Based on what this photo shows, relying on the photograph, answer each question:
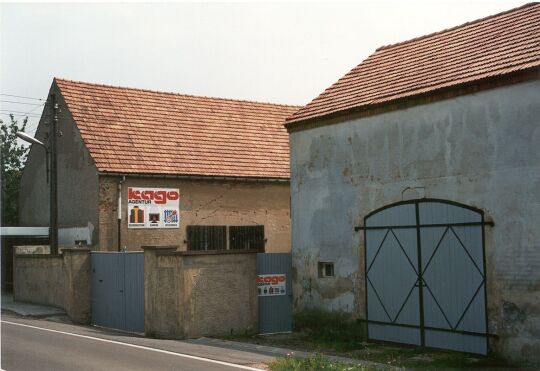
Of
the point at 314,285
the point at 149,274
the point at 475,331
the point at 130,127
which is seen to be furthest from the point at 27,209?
the point at 475,331

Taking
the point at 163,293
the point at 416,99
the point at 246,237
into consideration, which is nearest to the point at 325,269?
the point at 163,293

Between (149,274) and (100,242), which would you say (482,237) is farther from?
(100,242)

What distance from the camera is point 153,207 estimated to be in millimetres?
25141

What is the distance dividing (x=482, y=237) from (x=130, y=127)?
1637cm

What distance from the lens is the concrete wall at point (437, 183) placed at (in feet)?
44.0

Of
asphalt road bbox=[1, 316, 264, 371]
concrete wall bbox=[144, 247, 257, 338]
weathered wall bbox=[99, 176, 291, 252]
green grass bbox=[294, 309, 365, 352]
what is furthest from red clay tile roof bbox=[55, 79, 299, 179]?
green grass bbox=[294, 309, 365, 352]

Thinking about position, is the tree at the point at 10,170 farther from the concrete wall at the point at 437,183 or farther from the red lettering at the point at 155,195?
the concrete wall at the point at 437,183

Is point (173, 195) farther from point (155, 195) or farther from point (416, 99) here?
point (416, 99)

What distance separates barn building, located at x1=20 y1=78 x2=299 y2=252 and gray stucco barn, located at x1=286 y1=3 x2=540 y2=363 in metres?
7.88

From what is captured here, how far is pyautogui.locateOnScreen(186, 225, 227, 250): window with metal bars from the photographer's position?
25.9 metres

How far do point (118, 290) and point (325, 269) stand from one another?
598cm

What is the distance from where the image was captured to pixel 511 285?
44.5 ft

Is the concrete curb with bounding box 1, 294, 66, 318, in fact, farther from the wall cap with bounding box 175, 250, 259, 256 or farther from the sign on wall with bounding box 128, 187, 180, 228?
the wall cap with bounding box 175, 250, 259, 256

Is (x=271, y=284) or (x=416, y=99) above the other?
(x=416, y=99)
